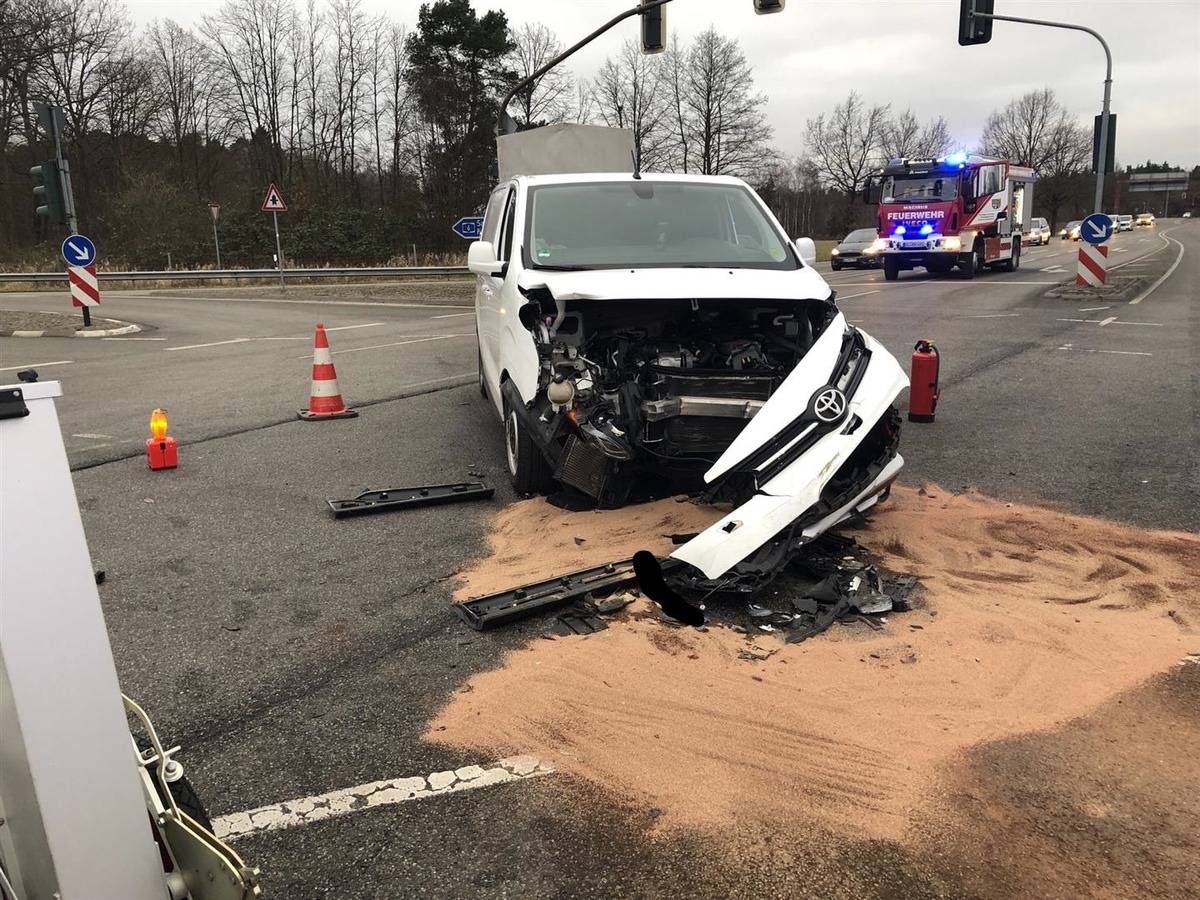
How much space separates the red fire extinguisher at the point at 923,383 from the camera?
7.68m

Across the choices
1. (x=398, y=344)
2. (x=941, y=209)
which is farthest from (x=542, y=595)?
(x=941, y=209)

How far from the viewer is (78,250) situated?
1628cm

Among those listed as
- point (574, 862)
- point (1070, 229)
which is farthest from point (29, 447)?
point (1070, 229)

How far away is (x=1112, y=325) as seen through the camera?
14.8m

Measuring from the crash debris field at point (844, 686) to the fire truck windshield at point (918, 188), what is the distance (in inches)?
844

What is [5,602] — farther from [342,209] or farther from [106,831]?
[342,209]

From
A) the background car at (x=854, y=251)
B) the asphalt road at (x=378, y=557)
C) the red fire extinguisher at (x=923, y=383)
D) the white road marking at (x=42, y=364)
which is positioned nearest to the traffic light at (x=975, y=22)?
the asphalt road at (x=378, y=557)

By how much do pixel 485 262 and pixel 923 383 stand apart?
13.2 feet

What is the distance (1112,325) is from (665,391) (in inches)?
506

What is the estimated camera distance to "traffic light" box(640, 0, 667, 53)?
1764cm

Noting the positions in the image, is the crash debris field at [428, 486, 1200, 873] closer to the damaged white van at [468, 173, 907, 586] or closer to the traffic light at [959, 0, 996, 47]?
the damaged white van at [468, 173, 907, 586]

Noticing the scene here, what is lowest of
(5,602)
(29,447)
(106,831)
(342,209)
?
(106,831)

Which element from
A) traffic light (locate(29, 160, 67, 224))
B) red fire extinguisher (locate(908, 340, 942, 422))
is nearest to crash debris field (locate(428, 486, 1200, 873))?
red fire extinguisher (locate(908, 340, 942, 422))

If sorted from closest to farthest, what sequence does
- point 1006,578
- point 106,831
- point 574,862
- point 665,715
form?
1. point 106,831
2. point 574,862
3. point 665,715
4. point 1006,578
